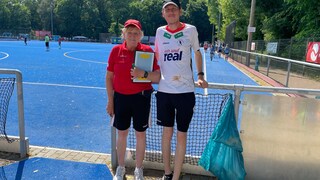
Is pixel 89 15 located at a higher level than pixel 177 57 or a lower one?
higher

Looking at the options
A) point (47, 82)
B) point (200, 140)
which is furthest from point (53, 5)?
point (200, 140)

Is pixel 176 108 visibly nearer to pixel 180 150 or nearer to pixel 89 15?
pixel 180 150

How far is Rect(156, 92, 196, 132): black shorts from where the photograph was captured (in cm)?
342

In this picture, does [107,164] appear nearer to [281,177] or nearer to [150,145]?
[150,145]

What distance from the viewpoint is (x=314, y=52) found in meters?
14.4

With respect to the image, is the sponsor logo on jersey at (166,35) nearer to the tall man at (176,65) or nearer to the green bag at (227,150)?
the tall man at (176,65)

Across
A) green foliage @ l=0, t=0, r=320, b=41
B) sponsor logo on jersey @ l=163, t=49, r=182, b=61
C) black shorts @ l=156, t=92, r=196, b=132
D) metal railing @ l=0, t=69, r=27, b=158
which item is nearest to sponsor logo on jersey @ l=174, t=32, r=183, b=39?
sponsor logo on jersey @ l=163, t=49, r=182, b=61

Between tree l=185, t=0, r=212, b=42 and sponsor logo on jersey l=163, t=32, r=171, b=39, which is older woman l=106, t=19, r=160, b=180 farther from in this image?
tree l=185, t=0, r=212, b=42

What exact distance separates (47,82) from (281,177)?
32.5 ft

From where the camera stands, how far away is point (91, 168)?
4.21 m

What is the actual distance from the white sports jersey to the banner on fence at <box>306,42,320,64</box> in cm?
1271

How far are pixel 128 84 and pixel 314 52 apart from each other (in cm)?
1358

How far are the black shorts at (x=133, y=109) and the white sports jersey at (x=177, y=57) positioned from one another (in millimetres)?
306

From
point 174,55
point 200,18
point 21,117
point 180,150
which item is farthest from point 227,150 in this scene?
point 200,18
